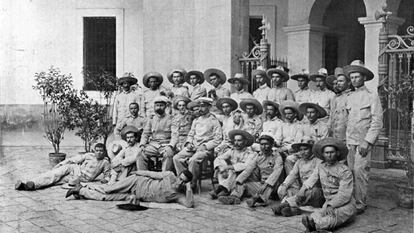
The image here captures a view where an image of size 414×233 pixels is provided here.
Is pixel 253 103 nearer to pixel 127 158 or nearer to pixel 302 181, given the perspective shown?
pixel 302 181

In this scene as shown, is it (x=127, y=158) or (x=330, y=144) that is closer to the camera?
(x=330, y=144)

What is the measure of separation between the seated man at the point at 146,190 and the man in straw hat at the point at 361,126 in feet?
7.83

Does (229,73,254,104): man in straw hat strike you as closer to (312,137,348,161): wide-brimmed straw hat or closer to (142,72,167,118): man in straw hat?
(142,72,167,118): man in straw hat

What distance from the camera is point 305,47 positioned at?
1655 centimetres

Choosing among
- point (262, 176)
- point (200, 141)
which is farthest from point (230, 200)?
point (200, 141)

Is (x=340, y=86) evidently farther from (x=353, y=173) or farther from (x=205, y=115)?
(x=205, y=115)

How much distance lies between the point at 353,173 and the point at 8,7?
13.1m

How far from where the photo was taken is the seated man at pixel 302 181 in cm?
783

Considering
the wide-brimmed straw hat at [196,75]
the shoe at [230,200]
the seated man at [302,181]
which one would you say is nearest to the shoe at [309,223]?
the seated man at [302,181]

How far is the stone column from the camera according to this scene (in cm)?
1648

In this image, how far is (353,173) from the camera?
8047mm

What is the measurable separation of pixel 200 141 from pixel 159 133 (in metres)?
0.91

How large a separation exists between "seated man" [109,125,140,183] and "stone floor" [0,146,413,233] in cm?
94

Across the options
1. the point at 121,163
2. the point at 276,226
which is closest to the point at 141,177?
the point at 121,163
